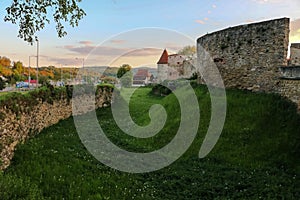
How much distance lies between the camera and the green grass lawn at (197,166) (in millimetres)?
7051

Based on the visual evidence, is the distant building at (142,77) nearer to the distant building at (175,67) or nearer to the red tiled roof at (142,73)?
the red tiled roof at (142,73)

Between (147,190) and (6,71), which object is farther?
(6,71)

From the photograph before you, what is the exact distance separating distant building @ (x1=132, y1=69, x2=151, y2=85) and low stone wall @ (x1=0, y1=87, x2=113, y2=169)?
39352 millimetres

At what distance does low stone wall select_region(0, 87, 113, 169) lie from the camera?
8.66 m

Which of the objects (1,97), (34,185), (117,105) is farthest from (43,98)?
(117,105)

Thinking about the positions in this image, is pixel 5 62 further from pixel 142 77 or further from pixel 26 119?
pixel 26 119

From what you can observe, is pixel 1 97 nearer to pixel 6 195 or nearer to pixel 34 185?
pixel 34 185

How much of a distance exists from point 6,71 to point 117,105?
4667 centimetres

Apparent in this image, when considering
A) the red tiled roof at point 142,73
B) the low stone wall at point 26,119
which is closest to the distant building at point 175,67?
the red tiled roof at point 142,73

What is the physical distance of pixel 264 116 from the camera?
1115 centimetres

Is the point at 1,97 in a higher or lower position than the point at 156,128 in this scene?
higher

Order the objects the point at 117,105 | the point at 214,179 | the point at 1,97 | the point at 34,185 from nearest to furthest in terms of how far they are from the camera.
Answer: the point at 34,185 < the point at 214,179 < the point at 1,97 < the point at 117,105

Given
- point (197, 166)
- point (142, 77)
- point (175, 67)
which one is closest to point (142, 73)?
point (142, 77)

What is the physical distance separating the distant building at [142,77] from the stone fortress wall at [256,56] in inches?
1753
